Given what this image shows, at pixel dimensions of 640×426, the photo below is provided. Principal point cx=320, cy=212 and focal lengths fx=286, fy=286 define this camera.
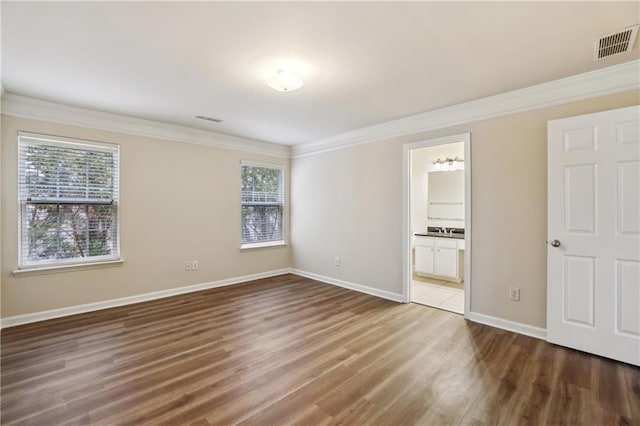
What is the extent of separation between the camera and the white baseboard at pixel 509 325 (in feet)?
9.36

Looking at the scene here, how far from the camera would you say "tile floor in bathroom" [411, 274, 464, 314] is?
151 inches

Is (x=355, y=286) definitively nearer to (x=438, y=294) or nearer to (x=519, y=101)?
(x=438, y=294)

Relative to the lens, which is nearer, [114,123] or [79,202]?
[79,202]

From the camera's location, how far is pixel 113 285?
3.74 metres

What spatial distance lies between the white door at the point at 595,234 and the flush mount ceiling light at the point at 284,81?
8.04ft

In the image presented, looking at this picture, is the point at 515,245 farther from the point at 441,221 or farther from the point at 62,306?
the point at 62,306

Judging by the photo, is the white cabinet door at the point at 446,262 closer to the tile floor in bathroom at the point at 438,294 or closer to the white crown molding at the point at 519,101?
the tile floor in bathroom at the point at 438,294

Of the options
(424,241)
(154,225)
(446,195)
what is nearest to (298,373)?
(154,225)

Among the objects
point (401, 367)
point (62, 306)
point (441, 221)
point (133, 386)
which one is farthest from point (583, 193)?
point (62, 306)

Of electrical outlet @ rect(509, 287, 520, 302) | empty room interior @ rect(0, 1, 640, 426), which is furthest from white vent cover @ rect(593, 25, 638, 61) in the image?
electrical outlet @ rect(509, 287, 520, 302)

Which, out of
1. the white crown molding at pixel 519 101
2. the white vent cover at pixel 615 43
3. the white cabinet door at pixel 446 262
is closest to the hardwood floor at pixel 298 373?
the white cabinet door at pixel 446 262

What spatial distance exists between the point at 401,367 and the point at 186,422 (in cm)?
159

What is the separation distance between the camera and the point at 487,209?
323cm

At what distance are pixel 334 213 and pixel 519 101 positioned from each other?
9.54ft
